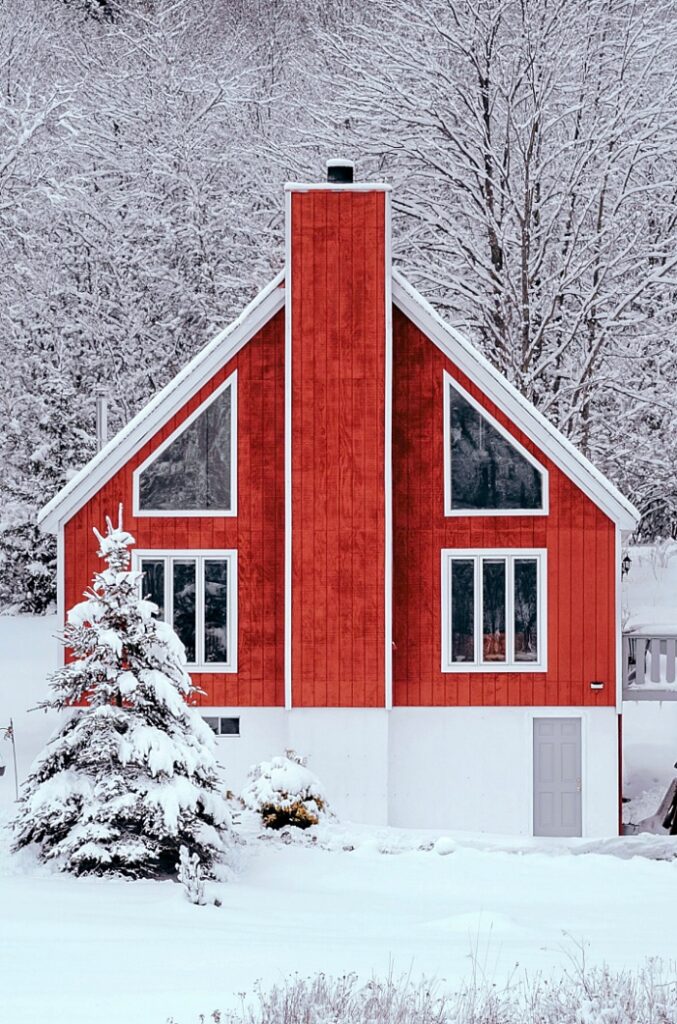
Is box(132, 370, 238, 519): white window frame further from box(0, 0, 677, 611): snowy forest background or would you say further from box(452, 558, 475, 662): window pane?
box(0, 0, 677, 611): snowy forest background

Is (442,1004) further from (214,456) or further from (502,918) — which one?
(214,456)

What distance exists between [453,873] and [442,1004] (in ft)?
21.5

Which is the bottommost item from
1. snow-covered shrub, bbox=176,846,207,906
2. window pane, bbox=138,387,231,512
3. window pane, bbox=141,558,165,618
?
snow-covered shrub, bbox=176,846,207,906

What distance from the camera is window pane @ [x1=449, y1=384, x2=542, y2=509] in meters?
21.4

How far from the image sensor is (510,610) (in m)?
21.5

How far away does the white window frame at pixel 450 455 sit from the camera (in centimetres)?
2138

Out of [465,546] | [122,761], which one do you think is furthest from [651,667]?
[122,761]

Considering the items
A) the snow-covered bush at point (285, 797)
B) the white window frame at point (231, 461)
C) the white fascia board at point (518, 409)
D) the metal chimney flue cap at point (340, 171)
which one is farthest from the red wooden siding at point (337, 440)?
the snow-covered bush at point (285, 797)

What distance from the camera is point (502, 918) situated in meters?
12.4

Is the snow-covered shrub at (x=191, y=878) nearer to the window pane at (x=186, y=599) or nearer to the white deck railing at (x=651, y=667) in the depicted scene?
the window pane at (x=186, y=599)

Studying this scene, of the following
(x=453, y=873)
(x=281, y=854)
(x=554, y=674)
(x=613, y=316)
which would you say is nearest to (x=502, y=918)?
(x=453, y=873)

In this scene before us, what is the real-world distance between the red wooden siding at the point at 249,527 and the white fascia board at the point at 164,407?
13cm

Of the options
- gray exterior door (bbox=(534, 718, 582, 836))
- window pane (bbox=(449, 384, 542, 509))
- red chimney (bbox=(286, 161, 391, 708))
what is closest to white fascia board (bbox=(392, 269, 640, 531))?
window pane (bbox=(449, 384, 542, 509))

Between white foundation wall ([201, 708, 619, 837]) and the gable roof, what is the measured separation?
11.2 ft
